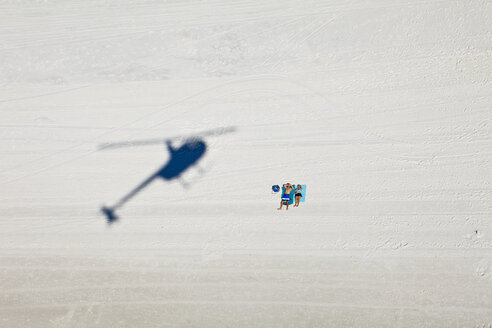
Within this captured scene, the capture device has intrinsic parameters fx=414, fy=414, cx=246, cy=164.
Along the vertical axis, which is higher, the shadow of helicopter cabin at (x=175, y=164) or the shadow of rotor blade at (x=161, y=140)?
the shadow of rotor blade at (x=161, y=140)

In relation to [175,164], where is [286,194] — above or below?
below

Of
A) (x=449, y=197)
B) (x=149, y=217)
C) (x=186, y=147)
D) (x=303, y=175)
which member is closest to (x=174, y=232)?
(x=149, y=217)

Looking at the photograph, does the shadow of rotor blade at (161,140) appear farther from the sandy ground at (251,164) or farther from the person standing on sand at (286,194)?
the person standing on sand at (286,194)

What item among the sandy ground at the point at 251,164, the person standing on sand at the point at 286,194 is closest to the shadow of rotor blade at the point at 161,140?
the sandy ground at the point at 251,164

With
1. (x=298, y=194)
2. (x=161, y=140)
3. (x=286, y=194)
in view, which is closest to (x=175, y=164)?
(x=161, y=140)

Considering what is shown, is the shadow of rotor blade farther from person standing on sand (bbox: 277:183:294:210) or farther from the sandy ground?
person standing on sand (bbox: 277:183:294:210)

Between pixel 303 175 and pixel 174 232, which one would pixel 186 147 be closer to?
pixel 174 232

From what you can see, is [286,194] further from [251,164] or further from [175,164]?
[175,164]

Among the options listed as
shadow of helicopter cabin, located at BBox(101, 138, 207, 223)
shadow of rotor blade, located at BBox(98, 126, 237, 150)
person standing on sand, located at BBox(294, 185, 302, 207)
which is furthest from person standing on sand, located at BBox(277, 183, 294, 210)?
shadow of helicopter cabin, located at BBox(101, 138, 207, 223)
